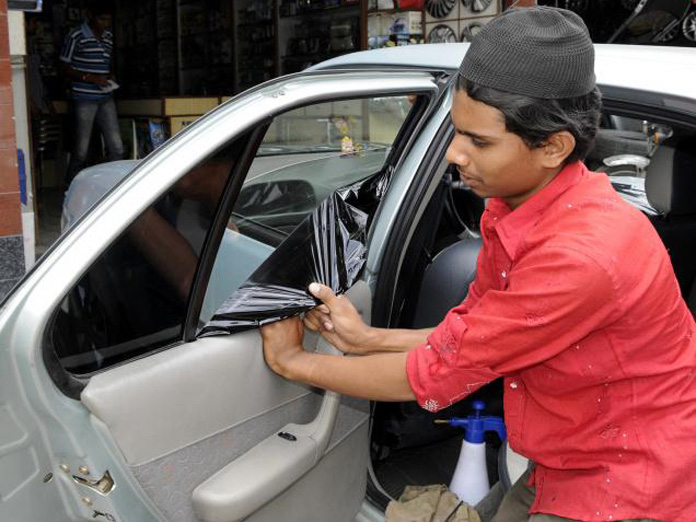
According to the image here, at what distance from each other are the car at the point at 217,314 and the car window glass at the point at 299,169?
0.01 m

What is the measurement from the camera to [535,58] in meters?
1.22

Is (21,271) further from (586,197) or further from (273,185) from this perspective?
(586,197)

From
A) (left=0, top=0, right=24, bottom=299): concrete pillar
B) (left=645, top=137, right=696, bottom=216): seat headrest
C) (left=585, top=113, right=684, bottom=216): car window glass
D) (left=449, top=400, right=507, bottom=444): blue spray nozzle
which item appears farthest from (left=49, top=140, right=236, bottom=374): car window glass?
(left=0, top=0, right=24, bottom=299): concrete pillar

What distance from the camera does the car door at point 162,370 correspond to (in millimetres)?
1390

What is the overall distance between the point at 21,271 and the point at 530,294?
3699mm

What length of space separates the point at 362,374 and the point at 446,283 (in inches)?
31.5

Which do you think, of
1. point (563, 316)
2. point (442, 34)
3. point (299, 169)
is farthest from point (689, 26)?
point (563, 316)

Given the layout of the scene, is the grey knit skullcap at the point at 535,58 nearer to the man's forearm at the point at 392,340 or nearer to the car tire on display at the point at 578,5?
the man's forearm at the point at 392,340

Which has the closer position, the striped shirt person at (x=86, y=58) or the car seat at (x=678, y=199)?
the car seat at (x=678, y=199)

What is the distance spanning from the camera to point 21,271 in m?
4.25

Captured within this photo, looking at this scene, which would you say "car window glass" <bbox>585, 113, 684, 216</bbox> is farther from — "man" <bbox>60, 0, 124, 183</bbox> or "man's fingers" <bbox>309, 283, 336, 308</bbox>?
"man" <bbox>60, 0, 124, 183</bbox>

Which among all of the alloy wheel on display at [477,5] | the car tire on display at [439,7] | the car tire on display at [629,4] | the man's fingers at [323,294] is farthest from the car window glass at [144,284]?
the car tire on display at [629,4]

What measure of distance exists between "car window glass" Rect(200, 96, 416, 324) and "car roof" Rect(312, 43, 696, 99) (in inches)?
6.0

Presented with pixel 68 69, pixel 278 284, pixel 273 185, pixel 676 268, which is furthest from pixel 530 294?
pixel 68 69
